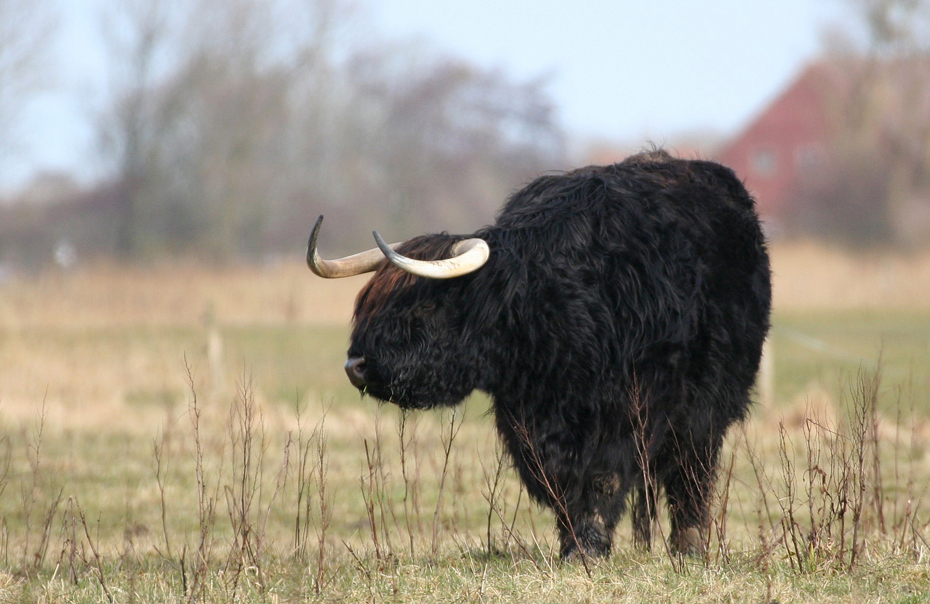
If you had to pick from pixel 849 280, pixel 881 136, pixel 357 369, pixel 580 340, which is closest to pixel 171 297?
pixel 357 369

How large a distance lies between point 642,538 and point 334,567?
5.41 ft

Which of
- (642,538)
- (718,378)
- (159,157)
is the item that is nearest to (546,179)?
(718,378)

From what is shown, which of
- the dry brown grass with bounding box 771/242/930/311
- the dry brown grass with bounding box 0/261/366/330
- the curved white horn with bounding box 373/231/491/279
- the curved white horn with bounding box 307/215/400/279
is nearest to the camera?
the curved white horn with bounding box 373/231/491/279

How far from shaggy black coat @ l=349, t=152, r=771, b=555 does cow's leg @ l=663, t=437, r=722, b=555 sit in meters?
0.02

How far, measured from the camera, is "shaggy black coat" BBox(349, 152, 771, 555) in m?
4.83

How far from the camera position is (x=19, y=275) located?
19.0 metres

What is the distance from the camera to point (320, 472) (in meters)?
4.75

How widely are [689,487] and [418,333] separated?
1642 millimetres

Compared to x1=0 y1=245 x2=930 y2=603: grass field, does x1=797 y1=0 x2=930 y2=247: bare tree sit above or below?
above

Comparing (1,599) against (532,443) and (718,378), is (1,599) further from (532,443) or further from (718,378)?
(718,378)

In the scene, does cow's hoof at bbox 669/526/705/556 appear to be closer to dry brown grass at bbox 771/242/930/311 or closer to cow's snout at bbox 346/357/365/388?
cow's snout at bbox 346/357/365/388

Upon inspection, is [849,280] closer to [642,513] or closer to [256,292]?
[256,292]

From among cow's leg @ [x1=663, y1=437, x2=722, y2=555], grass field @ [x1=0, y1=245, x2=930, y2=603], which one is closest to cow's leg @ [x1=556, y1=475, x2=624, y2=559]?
grass field @ [x1=0, y1=245, x2=930, y2=603]

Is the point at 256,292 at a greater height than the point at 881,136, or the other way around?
the point at 881,136
